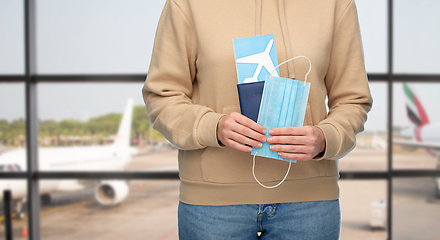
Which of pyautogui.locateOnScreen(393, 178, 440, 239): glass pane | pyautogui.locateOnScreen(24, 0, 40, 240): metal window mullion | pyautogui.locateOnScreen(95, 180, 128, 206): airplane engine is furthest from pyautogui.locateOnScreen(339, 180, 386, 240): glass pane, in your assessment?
pyautogui.locateOnScreen(24, 0, 40, 240): metal window mullion

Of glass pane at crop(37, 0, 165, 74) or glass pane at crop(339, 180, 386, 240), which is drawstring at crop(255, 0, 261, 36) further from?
glass pane at crop(339, 180, 386, 240)

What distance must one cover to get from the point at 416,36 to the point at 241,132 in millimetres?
→ 2401

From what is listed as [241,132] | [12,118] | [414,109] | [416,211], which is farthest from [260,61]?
[12,118]

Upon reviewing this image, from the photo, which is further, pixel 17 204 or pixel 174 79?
pixel 17 204

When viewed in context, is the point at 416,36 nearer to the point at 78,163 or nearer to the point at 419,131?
the point at 419,131

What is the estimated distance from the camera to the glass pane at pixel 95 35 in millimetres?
2502

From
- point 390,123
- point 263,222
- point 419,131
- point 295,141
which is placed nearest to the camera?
point 295,141

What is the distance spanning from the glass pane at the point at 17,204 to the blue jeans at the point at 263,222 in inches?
90.2

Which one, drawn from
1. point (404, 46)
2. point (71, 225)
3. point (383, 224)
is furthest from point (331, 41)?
point (71, 225)

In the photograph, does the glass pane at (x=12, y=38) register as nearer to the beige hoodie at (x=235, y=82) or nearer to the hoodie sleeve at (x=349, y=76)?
the beige hoodie at (x=235, y=82)

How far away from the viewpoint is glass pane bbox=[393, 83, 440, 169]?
8.05 ft

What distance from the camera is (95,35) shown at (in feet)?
8.39

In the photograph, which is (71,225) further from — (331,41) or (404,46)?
(404,46)

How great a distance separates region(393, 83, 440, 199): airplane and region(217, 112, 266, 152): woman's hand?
7.12ft
